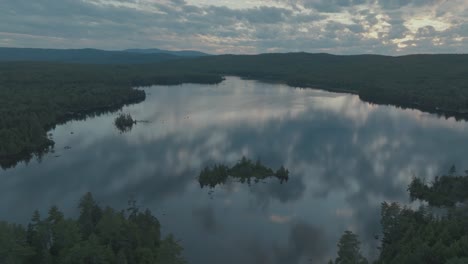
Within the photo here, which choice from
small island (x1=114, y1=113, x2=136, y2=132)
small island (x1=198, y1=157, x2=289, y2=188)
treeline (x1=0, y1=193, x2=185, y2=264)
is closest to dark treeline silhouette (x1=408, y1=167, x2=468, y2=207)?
small island (x1=198, y1=157, x2=289, y2=188)

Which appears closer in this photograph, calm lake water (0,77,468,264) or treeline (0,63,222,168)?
calm lake water (0,77,468,264)

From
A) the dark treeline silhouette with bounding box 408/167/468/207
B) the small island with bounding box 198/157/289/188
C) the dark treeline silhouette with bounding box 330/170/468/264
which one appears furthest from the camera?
the small island with bounding box 198/157/289/188

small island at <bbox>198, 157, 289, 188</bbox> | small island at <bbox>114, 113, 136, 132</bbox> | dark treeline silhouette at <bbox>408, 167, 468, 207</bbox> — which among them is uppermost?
dark treeline silhouette at <bbox>408, 167, 468, 207</bbox>

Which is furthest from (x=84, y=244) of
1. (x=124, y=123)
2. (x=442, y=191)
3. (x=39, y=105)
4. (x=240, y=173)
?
(x=39, y=105)

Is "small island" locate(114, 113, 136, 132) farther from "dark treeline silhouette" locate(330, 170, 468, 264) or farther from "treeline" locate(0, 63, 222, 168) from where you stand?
"dark treeline silhouette" locate(330, 170, 468, 264)

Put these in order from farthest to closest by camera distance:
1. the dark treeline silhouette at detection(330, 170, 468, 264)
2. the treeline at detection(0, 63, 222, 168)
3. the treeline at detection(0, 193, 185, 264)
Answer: the treeline at detection(0, 63, 222, 168), the dark treeline silhouette at detection(330, 170, 468, 264), the treeline at detection(0, 193, 185, 264)

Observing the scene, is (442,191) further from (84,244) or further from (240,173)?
(84,244)

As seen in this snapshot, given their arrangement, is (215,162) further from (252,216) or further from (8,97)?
(8,97)

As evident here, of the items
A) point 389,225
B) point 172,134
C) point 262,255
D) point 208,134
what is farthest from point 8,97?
point 389,225
